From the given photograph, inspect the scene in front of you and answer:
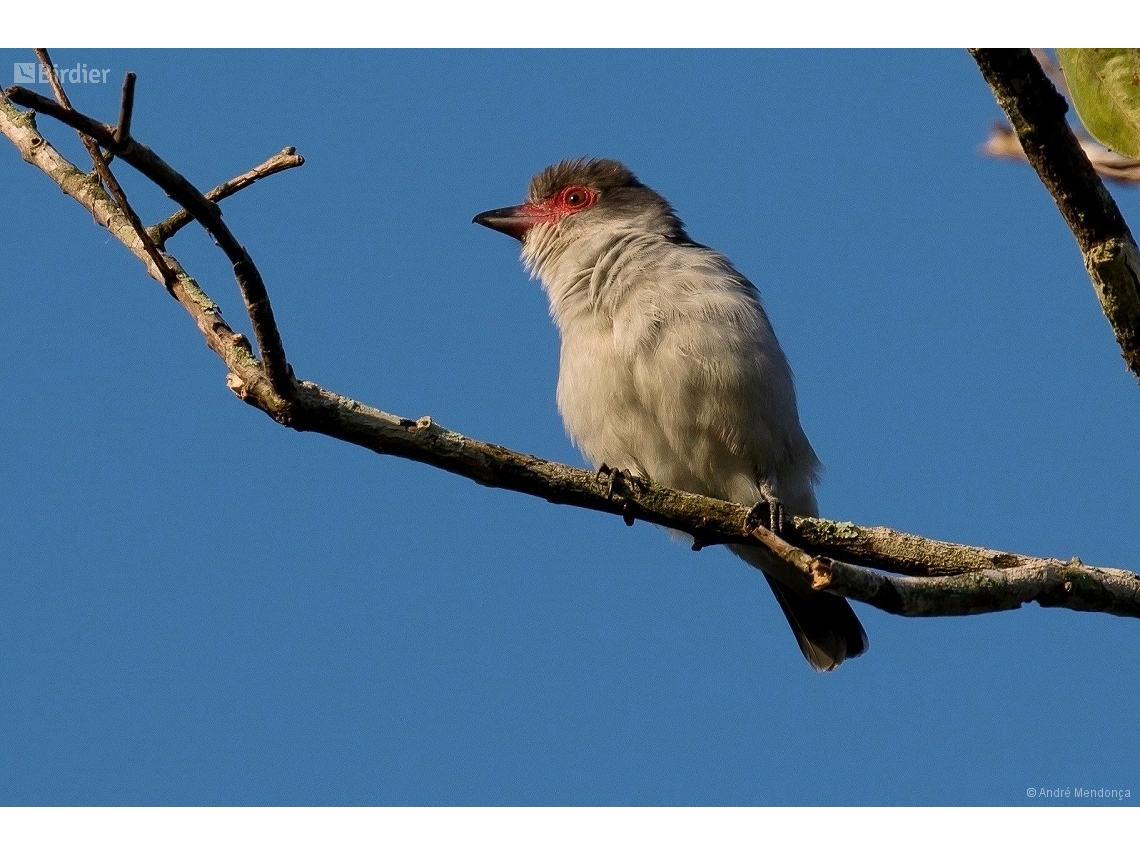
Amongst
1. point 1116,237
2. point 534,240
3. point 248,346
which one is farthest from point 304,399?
point 534,240

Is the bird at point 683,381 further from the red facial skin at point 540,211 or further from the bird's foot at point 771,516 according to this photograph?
the red facial skin at point 540,211

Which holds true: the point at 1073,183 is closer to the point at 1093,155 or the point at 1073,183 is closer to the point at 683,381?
the point at 1093,155

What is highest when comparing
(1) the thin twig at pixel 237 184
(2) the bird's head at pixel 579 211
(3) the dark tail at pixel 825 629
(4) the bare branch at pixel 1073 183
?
(2) the bird's head at pixel 579 211

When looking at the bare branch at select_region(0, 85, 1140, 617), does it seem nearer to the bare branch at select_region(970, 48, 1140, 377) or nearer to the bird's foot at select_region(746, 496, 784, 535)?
the bird's foot at select_region(746, 496, 784, 535)

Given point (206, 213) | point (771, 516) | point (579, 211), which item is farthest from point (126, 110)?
point (579, 211)

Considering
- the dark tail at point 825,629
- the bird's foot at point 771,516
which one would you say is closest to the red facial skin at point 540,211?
the dark tail at point 825,629

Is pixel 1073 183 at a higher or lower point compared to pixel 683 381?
lower
